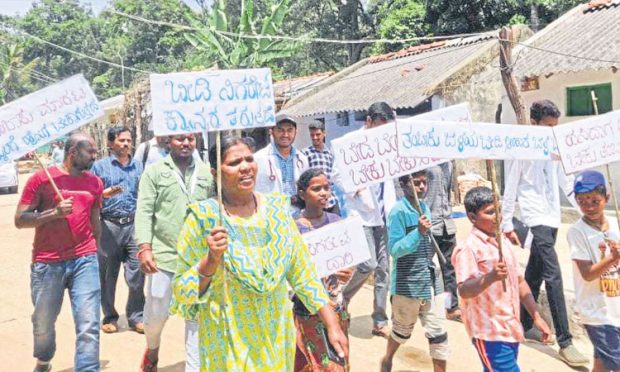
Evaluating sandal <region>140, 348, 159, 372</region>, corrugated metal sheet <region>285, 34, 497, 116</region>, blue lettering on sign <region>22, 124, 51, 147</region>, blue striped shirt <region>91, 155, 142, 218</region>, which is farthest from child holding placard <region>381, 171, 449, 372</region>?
→ corrugated metal sheet <region>285, 34, 497, 116</region>

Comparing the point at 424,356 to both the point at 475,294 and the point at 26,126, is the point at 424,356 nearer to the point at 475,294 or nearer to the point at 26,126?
the point at 475,294

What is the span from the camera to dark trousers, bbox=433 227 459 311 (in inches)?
229

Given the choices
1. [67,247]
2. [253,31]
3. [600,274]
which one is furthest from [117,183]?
[253,31]

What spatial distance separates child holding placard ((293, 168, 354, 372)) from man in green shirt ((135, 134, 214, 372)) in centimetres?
84

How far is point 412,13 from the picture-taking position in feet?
65.8

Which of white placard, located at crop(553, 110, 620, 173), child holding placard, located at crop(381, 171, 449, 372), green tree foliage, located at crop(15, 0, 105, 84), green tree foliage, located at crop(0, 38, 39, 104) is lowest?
child holding placard, located at crop(381, 171, 449, 372)

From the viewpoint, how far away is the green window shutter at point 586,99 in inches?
451

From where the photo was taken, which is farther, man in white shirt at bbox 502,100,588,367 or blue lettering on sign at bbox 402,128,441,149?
man in white shirt at bbox 502,100,588,367

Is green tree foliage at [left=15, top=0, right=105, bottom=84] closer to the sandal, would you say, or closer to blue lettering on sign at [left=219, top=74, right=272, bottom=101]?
the sandal

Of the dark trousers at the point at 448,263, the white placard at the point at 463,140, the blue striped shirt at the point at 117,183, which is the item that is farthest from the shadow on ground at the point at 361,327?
the white placard at the point at 463,140

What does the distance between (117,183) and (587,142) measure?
3994 mm

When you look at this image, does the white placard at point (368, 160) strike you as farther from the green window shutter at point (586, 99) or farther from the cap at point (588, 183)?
the green window shutter at point (586, 99)

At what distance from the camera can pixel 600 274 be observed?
3529mm

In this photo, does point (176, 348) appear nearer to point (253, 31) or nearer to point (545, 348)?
point (545, 348)
